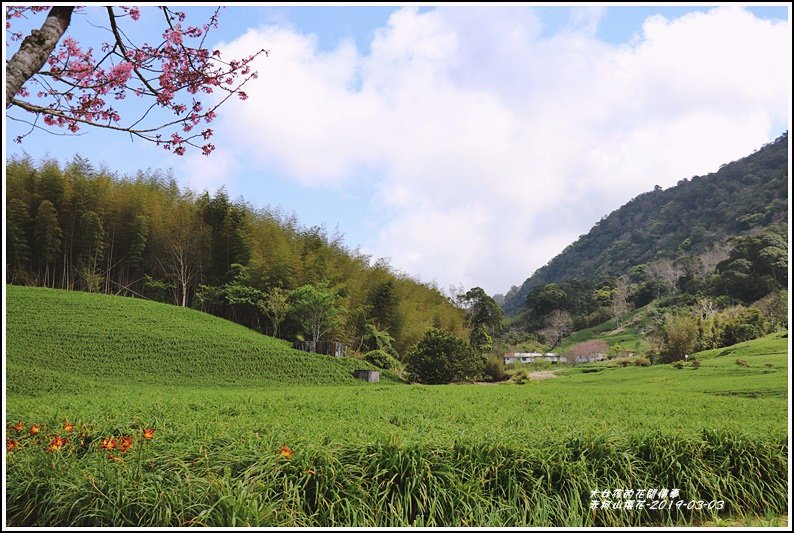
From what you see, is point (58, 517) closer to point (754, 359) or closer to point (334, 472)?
point (334, 472)

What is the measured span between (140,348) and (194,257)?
5.58m

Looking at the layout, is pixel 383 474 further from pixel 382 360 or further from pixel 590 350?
pixel 590 350

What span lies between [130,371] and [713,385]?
41.5 feet

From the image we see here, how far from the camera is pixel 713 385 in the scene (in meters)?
9.97

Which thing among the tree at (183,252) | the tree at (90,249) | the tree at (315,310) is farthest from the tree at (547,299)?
the tree at (90,249)

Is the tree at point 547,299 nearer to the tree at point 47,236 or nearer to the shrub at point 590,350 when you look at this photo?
the shrub at point 590,350

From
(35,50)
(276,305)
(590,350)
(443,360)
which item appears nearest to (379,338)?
(276,305)

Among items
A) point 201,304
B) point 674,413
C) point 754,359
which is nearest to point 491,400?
point 674,413

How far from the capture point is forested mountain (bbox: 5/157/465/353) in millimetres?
16141

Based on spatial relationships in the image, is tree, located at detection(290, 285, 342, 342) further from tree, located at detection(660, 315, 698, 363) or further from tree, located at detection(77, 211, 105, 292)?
tree, located at detection(660, 315, 698, 363)

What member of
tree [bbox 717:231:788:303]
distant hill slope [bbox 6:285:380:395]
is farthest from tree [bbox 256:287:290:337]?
tree [bbox 717:231:788:303]

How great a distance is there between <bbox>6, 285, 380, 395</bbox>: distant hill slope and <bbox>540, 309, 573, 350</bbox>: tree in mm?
18786

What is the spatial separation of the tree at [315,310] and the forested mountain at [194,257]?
33mm

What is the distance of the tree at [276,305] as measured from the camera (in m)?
17.1
